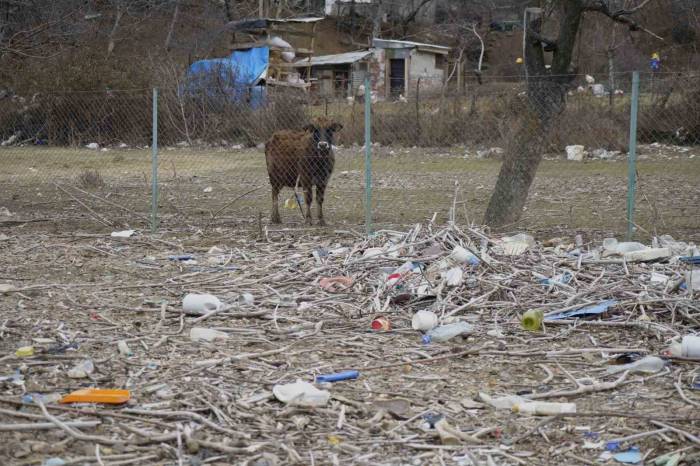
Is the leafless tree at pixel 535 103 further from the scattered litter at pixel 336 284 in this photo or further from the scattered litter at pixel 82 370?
the scattered litter at pixel 82 370

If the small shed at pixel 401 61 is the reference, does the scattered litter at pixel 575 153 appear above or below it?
below

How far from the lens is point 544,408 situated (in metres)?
4.84

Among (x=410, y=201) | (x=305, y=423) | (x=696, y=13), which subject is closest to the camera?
(x=305, y=423)

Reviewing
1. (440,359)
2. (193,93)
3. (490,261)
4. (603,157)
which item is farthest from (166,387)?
(603,157)

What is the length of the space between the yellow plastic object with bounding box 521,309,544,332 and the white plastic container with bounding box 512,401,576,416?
1683 millimetres

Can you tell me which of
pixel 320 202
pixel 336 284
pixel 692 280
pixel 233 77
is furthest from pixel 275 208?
pixel 233 77

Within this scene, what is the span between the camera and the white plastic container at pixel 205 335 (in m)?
6.32

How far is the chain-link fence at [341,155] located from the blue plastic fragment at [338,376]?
5.87 m

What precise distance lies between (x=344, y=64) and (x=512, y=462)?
3945cm

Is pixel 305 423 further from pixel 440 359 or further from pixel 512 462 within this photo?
pixel 440 359

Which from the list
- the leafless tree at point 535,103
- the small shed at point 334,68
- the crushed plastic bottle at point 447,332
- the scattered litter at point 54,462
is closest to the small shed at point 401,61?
the small shed at point 334,68

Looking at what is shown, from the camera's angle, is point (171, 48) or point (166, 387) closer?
point (166, 387)

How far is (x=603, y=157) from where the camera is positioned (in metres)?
19.9

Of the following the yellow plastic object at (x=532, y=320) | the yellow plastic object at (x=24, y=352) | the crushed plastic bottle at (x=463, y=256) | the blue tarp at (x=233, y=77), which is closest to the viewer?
the yellow plastic object at (x=24, y=352)
